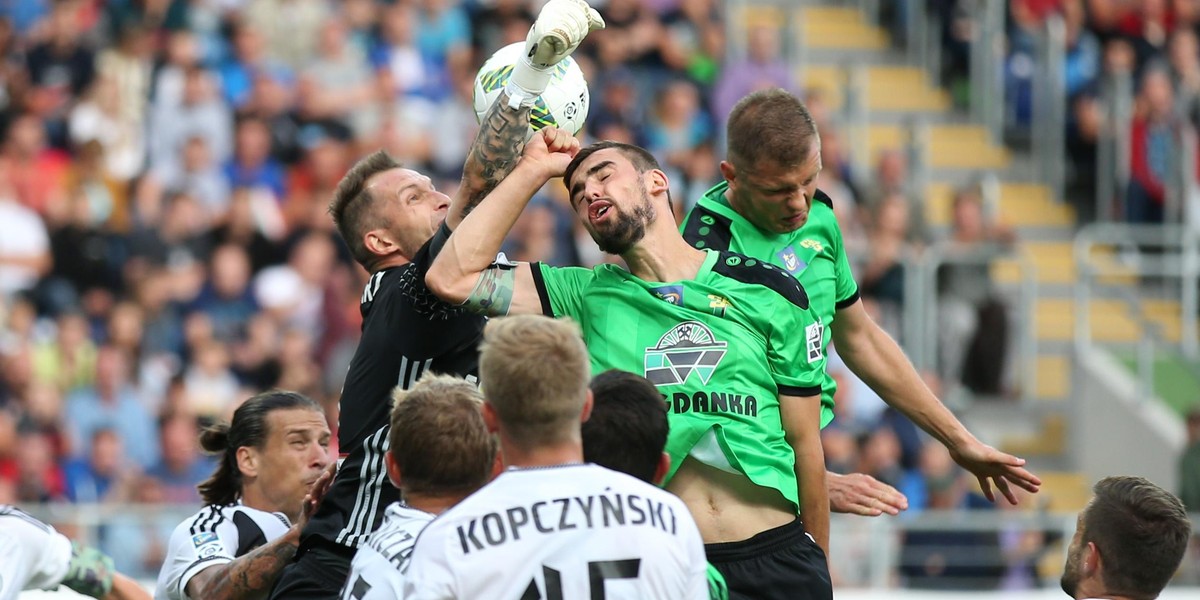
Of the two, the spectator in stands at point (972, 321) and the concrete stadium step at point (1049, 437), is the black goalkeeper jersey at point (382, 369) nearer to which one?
the spectator in stands at point (972, 321)

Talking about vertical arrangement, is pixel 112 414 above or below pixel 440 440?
below

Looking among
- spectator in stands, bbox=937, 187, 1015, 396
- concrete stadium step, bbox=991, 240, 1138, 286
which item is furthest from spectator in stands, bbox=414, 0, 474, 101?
concrete stadium step, bbox=991, 240, 1138, 286

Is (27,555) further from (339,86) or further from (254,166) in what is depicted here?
(339,86)

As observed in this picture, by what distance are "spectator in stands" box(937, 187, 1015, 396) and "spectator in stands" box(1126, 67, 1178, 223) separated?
1.68 meters

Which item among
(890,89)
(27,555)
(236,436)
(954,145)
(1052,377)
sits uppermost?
(890,89)

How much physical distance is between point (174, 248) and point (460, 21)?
3593mm

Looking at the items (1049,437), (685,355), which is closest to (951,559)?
(1049,437)

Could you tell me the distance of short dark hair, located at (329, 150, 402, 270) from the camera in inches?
226

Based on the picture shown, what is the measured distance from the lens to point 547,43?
5105 millimetres

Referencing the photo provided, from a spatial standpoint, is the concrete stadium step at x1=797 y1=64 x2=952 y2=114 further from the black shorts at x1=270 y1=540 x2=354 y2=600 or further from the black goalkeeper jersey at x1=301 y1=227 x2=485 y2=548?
the black shorts at x1=270 y1=540 x2=354 y2=600

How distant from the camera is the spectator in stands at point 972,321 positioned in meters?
13.8

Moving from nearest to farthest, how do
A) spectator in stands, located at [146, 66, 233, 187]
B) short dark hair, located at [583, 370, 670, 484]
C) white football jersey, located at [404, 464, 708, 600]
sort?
white football jersey, located at [404, 464, 708, 600], short dark hair, located at [583, 370, 670, 484], spectator in stands, located at [146, 66, 233, 187]

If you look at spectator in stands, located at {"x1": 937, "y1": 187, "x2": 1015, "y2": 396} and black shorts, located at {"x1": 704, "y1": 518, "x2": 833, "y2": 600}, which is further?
spectator in stands, located at {"x1": 937, "y1": 187, "x2": 1015, "y2": 396}

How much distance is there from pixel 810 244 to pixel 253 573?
1972 millimetres
